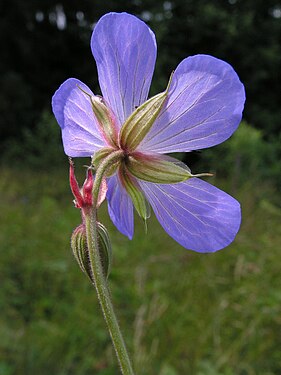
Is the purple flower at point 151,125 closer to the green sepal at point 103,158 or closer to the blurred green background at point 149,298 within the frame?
the green sepal at point 103,158

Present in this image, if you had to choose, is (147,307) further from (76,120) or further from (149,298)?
(76,120)

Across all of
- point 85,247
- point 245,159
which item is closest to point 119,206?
point 85,247

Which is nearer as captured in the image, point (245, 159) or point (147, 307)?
point (147, 307)

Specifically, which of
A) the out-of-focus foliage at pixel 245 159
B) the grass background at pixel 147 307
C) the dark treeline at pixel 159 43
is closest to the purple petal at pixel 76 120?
the grass background at pixel 147 307

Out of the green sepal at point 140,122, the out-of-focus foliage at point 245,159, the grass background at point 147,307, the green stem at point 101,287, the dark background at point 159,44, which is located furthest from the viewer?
the dark background at point 159,44

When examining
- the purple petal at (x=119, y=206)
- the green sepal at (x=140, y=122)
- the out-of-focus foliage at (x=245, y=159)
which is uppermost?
the green sepal at (x=140, y=122)

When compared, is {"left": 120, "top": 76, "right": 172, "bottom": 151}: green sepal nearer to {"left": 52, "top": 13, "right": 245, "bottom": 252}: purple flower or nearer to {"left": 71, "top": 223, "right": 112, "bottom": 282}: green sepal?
{"left": 52, "top": 13, "right": 245, "bottom": 252}: purple flower
